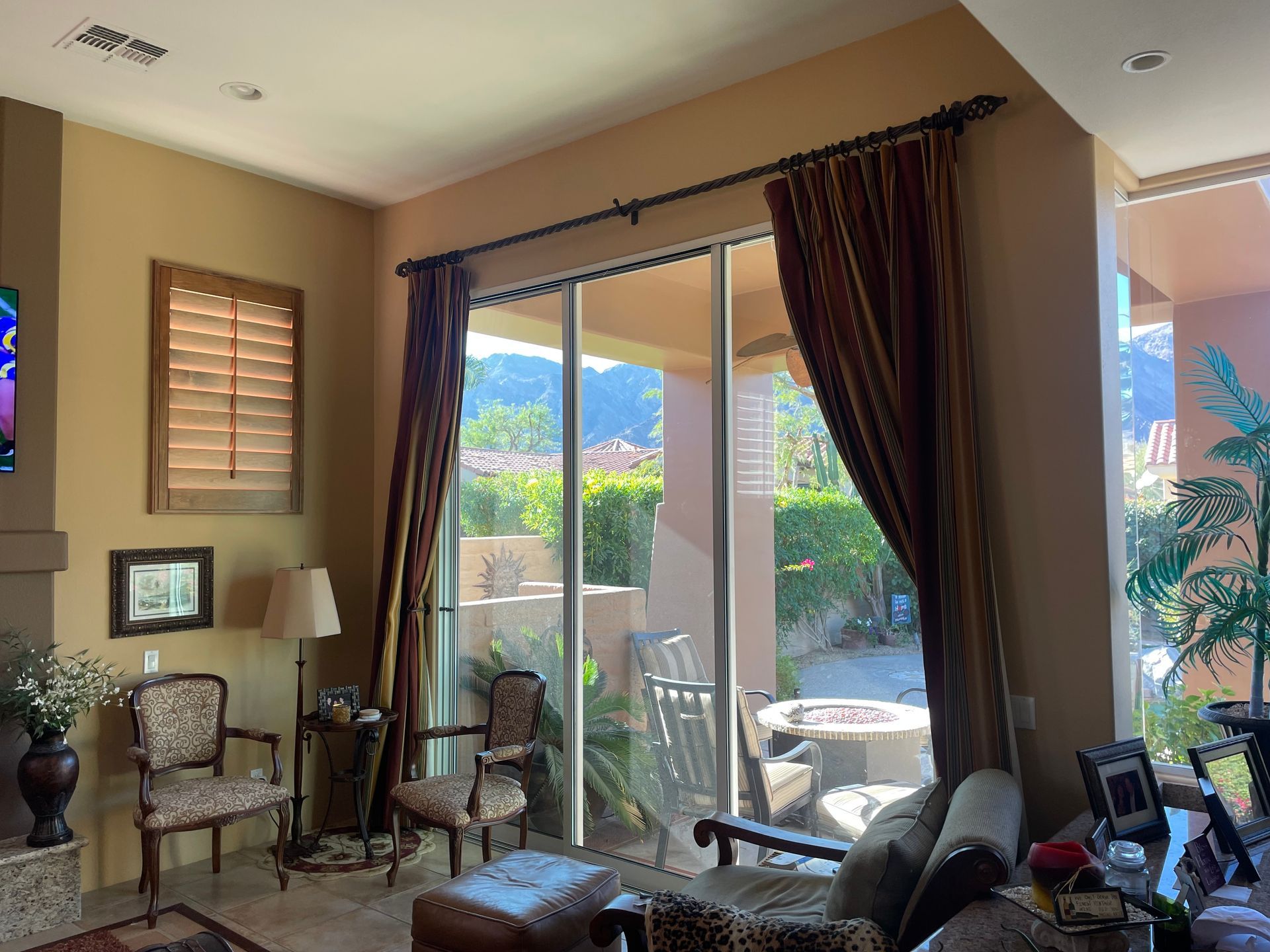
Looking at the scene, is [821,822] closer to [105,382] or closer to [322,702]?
[322,702]

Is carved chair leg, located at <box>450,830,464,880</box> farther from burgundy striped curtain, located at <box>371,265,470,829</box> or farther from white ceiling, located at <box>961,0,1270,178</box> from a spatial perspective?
white ceiling, located at <box>961,0,1270,178</box>

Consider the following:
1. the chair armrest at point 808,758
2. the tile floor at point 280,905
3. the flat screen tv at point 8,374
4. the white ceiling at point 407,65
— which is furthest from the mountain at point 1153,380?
the flat screen tv at point 8,374

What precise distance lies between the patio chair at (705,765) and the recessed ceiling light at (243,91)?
9.84ft

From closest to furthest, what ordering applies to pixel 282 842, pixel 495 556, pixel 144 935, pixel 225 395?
1. pixel 144 935
2. pixel 282 842
3. pixel 225 395
4. pixel 495 556

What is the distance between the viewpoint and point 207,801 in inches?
148

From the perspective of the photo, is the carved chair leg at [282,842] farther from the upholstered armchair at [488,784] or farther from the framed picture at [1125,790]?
the framed picture at [1125,790]

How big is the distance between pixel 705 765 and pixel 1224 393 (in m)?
2.29

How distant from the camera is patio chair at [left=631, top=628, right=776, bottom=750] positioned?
3725 millimetres

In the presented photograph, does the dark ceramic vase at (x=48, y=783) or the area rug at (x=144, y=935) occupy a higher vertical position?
the dark ceramic vase at (x=48, y=783)

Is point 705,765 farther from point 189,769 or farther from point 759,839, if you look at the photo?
point 189,769

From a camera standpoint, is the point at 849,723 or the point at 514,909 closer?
the point at 514,909

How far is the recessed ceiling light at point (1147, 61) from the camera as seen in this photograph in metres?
2.26

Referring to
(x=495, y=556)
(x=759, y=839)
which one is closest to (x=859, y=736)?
(x=759, y=839)

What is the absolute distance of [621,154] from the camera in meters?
4.06
